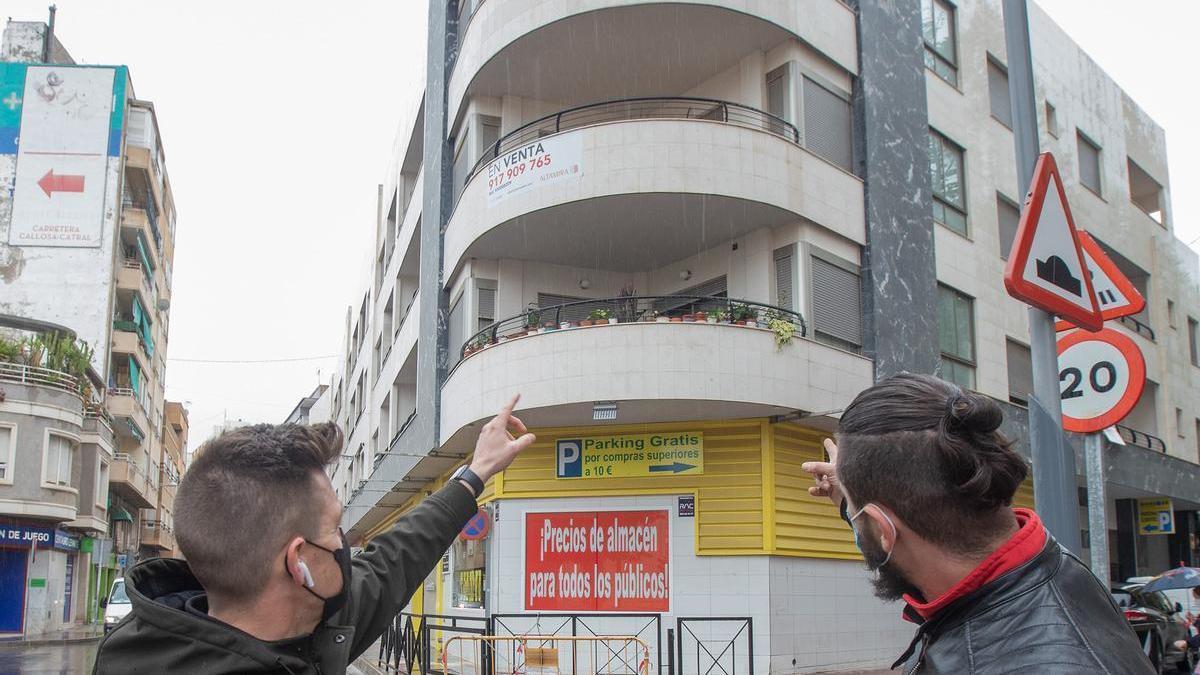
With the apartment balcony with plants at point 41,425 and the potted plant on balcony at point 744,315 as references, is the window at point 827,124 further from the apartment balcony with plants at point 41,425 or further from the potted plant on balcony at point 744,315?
the apartment balcony with plants at point 41,425

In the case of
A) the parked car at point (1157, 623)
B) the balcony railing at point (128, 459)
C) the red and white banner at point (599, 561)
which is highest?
the balcony railing at point (128, 459)

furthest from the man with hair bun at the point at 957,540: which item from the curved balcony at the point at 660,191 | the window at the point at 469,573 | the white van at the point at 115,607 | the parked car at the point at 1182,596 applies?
the white van at the point at 115,607

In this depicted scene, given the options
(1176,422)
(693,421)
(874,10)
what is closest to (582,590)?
(693,421)

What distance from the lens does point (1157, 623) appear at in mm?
16422

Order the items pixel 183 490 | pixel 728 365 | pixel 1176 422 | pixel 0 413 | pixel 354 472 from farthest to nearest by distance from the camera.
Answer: pixel 354 472
pixel 0 413
pixel 1176 422
pixel 728 365
pixel 183 490

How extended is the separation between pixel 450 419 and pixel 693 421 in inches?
177

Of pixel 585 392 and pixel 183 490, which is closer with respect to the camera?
pixel 183 490

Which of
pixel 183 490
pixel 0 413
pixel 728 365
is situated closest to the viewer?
pixel 183 490

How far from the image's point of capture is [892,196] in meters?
19.1

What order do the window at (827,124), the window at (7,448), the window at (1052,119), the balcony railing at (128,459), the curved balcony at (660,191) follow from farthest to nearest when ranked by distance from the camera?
the balcony railing at (128,459) → the window at (7,448) → the window at (1052,119) → the window at (827,124) → the curved balcony at (660,191)

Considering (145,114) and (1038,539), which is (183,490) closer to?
(1038,539)

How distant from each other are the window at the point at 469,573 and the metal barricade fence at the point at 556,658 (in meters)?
2.48

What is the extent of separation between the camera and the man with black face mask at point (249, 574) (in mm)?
2299

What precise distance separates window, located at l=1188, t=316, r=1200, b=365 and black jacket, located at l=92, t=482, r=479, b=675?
115 ft
